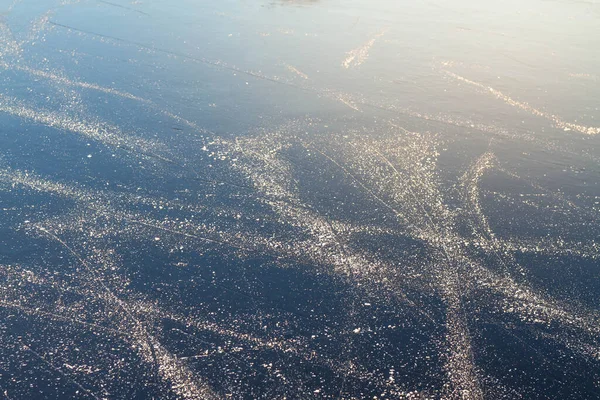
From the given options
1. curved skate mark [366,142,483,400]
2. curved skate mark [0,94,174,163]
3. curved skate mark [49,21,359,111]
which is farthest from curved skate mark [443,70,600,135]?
curved skate mark [0,94,174,163]

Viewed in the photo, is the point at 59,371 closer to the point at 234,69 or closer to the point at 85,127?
the point at 85,127

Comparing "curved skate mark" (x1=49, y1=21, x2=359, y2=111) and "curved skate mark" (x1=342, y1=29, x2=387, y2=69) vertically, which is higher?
"curved skate mark" (x1=342, y1=29, x2=387, y2=69)

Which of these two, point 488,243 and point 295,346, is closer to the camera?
point 295,346

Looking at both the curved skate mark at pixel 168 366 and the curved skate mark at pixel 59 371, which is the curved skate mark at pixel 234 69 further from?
the curved skate mark at pixel 59 371

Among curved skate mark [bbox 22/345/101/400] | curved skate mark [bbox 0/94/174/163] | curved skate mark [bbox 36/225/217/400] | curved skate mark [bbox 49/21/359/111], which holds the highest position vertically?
curved skate mark [bbox 49/21/359/111]

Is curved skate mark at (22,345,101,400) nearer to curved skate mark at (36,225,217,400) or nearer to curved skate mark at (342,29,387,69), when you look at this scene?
curved skate mark at (36,225,217,400)

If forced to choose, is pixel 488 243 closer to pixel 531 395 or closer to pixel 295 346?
pixel 531 395

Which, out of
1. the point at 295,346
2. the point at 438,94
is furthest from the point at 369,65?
the point at 295,346

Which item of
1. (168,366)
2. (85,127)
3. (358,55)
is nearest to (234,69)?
(358,55)

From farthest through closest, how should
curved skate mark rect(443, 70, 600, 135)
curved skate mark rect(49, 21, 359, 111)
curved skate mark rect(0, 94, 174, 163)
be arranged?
curved skate mark rect(49, 21, 359, 111)
curved skate mark rect(443, 70, 600, 135)
curved skate mark rect(0, 94, 174, 163)
